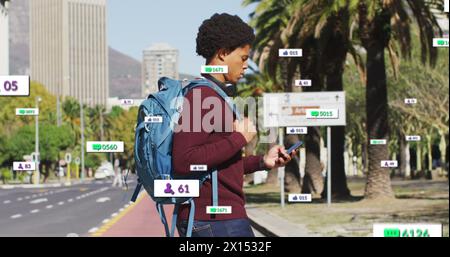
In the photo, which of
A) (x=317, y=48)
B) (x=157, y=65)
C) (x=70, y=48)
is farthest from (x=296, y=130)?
(x=317, y=48)

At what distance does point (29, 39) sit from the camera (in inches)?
296

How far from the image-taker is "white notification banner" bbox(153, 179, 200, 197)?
14.2 ft

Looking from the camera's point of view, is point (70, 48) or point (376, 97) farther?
point (376, 97)

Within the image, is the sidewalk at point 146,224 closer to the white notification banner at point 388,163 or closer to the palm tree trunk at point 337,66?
the palm tree trunk at point 337,66

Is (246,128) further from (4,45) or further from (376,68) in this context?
(376,68)

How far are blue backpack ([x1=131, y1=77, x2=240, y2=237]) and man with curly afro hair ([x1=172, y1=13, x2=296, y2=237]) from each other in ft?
0.09

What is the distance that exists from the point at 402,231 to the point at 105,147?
66.1 inches

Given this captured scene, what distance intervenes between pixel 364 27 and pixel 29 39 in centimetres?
2289

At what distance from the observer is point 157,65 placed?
597 centimetres

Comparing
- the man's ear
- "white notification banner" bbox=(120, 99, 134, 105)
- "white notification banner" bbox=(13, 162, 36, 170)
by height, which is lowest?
"white notification banner" bbox=(13, 162, 36, 170)

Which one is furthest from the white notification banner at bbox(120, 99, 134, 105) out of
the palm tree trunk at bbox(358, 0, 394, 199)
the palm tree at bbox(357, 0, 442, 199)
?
the palm tree trunk at bbox(358, 0, 394, 199)

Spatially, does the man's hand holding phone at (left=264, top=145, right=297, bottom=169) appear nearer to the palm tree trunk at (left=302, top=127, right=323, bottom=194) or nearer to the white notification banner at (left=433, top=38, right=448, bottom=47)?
the white notification banner at (left=433, top=38, right=448, bottom=47)

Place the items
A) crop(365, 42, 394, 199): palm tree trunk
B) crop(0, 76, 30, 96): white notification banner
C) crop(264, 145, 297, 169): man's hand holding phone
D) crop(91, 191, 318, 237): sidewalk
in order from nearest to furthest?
crop(264, 145, 297, 169): man's hand holding phone < crop(0, 76, 30, 96): white notification banner < crop(91, 191, 318, 237): sidewalk < crop(365, 42, 394, 199): palm tree trunk
